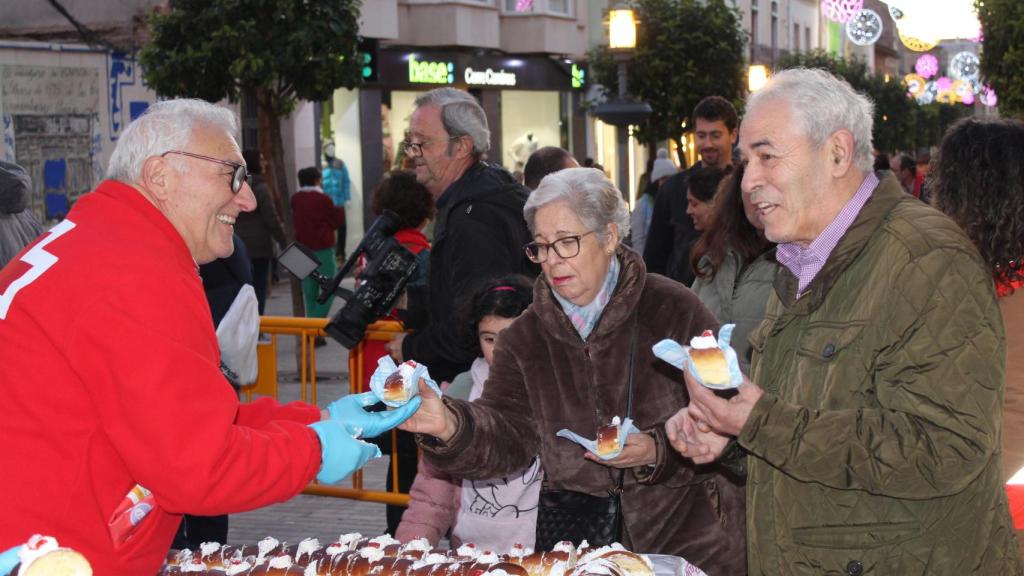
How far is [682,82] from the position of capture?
2733 cm

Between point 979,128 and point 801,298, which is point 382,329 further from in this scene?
point 801,298

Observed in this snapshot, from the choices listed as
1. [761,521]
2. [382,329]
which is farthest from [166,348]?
[382,329]

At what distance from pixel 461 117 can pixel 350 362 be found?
202cm

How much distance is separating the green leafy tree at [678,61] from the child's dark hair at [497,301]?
887 inches

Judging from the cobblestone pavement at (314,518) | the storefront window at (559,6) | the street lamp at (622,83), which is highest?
the storefront window at (559,6)

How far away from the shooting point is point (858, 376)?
9.60 feet

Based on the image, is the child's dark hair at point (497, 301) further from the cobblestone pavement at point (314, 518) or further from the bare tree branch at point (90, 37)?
the bare tree branch at point (90, 37)

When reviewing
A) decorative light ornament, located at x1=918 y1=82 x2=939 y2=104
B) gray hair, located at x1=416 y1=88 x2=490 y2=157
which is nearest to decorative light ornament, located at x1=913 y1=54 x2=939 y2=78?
decorative light ornament, located at x1=918 y1=82 x2=939 y2=104

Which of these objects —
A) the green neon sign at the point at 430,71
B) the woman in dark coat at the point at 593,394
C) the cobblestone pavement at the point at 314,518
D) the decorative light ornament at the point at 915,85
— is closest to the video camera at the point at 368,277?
the cobblestone pavement at the point at 314,518

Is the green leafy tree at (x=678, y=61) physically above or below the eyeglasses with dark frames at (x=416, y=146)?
above

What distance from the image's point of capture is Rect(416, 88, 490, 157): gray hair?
582 cm

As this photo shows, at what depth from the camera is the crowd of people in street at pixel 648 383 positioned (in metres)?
2.79

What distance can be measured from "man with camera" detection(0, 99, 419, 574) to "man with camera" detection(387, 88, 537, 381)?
2.26 m

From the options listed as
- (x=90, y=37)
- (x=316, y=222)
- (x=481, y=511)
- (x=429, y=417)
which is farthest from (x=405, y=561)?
(x=90, y=37)
